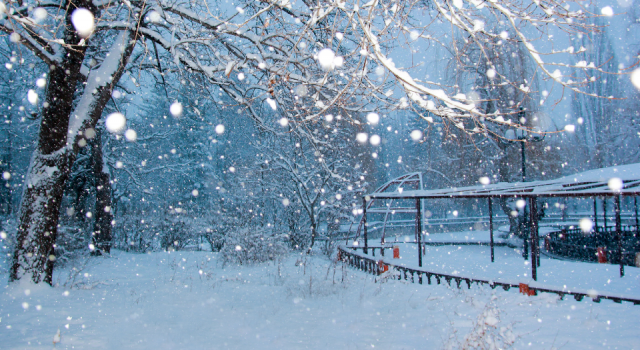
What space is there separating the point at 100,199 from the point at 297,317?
35.2 ft

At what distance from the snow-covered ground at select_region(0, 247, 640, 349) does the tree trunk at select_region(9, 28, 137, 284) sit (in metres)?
0.57

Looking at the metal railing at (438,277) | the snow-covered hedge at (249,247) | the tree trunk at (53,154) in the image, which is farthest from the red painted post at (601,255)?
the tree trunk at (53,154)

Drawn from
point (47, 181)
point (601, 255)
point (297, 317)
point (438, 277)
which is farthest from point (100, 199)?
point (601, 255)

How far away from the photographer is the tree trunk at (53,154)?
595cm

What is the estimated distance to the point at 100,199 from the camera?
1283 cm

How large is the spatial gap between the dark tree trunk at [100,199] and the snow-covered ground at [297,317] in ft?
17.0

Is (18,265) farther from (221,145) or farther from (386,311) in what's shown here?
(221,145)

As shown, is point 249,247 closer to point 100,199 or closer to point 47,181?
point 100,199

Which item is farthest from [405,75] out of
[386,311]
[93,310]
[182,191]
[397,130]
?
[397,130]

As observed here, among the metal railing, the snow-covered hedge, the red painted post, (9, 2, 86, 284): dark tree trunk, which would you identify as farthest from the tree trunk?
the red painted post

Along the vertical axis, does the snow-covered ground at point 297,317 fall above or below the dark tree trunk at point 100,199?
below

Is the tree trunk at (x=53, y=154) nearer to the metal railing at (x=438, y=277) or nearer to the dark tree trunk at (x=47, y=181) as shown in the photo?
the dark tree trunk at (x=47, y=181)

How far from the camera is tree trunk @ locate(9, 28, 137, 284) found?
5945mm

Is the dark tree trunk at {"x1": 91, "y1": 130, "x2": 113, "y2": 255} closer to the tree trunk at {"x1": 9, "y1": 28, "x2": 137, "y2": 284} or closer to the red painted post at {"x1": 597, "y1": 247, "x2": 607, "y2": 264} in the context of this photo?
the tree trunk at {"x1": 9, "y1": 28, "x2": 137, "y2": 284}
